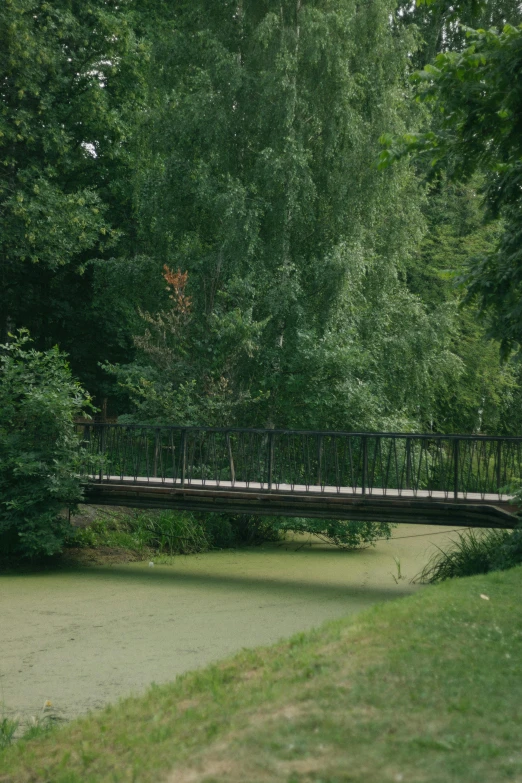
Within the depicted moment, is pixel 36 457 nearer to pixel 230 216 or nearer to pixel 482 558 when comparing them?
pixel 482 558

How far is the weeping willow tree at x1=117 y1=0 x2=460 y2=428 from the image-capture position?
1662cm

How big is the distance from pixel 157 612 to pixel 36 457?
388 cm

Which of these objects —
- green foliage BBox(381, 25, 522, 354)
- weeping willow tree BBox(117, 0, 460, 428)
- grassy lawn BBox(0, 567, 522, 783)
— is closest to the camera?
grassy lawn BBox(0, 567, 522, 783)

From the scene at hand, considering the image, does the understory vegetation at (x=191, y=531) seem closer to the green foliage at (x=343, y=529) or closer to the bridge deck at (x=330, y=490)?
the green foliage at (x=343, y=529)

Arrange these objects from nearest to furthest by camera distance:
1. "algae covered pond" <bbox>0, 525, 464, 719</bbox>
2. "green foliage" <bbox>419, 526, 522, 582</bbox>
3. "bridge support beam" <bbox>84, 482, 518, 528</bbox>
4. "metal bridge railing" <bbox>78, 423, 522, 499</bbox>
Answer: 1. "algae covered pond" <bbox>0, 525, 464, 719</bbox>
2. "green foliage" <bbox>419, 526, 522, 582</bbox>
3. "bridge support beam" <bbox>84, 482, 518, 528</bbox>
4. "metal bridge railing" <bbox>78, 423, 522, 499</bbox>

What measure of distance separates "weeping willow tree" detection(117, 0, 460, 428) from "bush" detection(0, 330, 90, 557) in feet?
10.3

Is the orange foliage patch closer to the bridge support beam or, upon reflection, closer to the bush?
the bush

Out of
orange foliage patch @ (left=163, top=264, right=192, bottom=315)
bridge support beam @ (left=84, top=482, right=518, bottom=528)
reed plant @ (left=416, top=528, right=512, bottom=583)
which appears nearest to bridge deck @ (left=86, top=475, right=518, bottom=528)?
bridge support beam @ (left=84, top=482, right=518, bottom=528)

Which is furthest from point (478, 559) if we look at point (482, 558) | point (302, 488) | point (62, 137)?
point (62, 137)

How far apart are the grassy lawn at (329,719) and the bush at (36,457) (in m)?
7.00

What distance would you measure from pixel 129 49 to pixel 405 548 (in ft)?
42.3

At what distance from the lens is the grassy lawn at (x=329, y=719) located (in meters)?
3.75

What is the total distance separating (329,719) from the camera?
4.18m

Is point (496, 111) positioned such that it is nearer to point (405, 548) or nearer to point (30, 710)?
point (30, 710)
